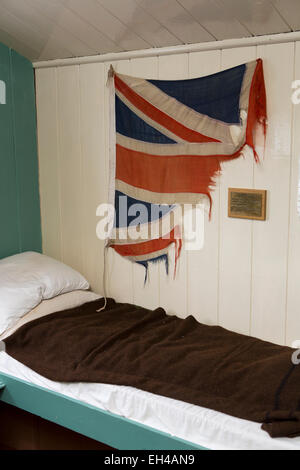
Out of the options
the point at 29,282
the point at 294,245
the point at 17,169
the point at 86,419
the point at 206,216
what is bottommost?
the point at 86,419

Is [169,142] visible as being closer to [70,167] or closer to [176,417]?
[70,167]

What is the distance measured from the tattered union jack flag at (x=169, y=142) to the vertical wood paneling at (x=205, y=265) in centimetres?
7

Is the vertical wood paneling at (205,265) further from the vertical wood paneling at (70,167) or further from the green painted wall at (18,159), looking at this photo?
the green painted wall at (18,159)

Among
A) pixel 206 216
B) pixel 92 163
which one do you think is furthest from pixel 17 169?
pixel 206 216

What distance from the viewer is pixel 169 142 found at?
2.74 m

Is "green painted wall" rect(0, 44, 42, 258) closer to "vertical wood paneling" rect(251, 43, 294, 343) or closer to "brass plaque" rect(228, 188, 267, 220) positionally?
"brass plaque" rect(228, 188, 267, 220)

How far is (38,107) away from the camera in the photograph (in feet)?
10.8

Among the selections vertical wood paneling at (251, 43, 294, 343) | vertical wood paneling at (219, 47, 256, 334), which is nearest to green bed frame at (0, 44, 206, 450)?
vertical wood paneling at (219, 47, 256, 334)

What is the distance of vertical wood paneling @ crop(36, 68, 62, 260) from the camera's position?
3.23 m

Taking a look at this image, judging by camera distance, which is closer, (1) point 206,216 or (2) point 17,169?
(1) point 206,216

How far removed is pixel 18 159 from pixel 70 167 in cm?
31

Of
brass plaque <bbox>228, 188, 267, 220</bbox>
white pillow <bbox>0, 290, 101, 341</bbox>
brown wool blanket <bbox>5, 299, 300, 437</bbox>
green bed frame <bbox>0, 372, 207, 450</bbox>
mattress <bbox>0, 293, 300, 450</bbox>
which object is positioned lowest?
green bed frame <bbox>0, 372, 207, 450</bbox>

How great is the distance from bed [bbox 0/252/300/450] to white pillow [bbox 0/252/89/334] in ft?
0.36
